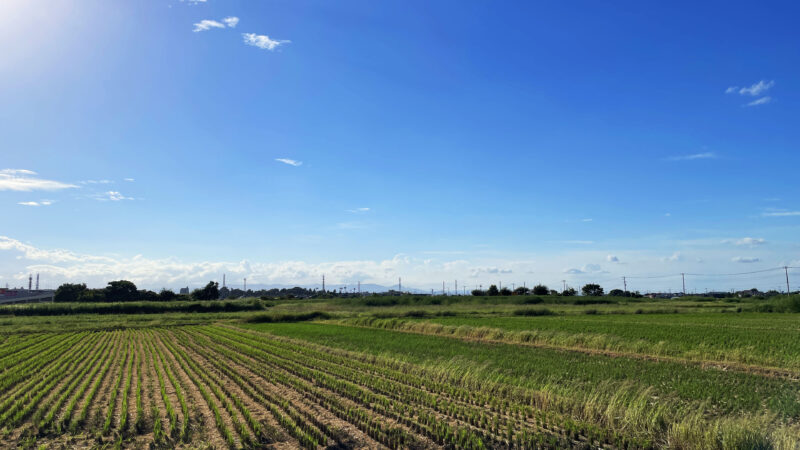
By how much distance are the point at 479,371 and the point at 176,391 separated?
32.8ft

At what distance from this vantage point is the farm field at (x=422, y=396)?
956 cm

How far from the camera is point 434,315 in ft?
172

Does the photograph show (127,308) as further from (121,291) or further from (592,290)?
(592,290)

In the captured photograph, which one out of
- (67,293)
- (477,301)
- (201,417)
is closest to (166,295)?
(67,293)

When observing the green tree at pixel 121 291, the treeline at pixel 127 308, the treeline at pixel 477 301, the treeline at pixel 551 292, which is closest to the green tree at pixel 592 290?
the treeline at pixel 551 292

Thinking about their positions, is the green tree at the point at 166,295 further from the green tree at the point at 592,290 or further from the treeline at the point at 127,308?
the green tree at the point at 592,290

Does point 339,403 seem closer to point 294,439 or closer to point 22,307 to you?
point 294,439

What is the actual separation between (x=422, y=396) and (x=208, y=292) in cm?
11826

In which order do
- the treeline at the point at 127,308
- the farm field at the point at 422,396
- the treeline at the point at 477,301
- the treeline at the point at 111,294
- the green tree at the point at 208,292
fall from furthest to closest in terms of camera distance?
the green tree at the point at 208,292
the treeline at the point at 111,294
the treeline at the point at 477,301
the treeline at the point at 127,308
the farm field at the point at 422,396

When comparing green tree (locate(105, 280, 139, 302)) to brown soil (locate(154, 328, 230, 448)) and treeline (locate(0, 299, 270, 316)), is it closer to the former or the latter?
treeline (locate(0, 299, 270, 316))

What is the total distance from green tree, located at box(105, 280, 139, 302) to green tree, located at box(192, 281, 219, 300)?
50.9ft

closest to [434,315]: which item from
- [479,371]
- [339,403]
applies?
[479,371]

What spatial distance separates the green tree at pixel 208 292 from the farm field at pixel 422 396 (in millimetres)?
99333

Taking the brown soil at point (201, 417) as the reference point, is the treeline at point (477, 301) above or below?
below
